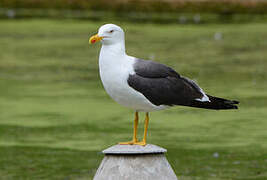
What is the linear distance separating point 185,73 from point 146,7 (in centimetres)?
682

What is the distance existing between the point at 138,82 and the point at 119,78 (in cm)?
9

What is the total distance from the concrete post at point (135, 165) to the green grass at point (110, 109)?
108 cm

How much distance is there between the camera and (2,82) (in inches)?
300

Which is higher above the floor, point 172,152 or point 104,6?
point 104,6

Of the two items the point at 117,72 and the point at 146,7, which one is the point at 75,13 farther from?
the point at 117,72

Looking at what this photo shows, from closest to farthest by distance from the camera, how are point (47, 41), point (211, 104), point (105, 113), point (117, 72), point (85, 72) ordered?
point (117, 72), point (211, 104), point (105, 113), point (85, 72), point (47, 41)

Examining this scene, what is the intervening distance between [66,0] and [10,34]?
14.7 ft

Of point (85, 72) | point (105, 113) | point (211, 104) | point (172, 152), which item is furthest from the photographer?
point (85, 72)

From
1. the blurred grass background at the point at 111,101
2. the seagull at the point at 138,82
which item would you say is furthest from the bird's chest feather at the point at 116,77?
the blurred grass background at the point at 111,101

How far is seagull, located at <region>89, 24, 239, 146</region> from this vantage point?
304cm

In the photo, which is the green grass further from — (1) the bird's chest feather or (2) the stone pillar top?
(1) the bird's chest feather

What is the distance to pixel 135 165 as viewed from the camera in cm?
314

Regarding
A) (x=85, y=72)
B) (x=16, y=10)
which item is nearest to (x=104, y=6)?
(x=16, y=10)

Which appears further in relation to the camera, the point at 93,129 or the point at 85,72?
A: the point at 85,72
